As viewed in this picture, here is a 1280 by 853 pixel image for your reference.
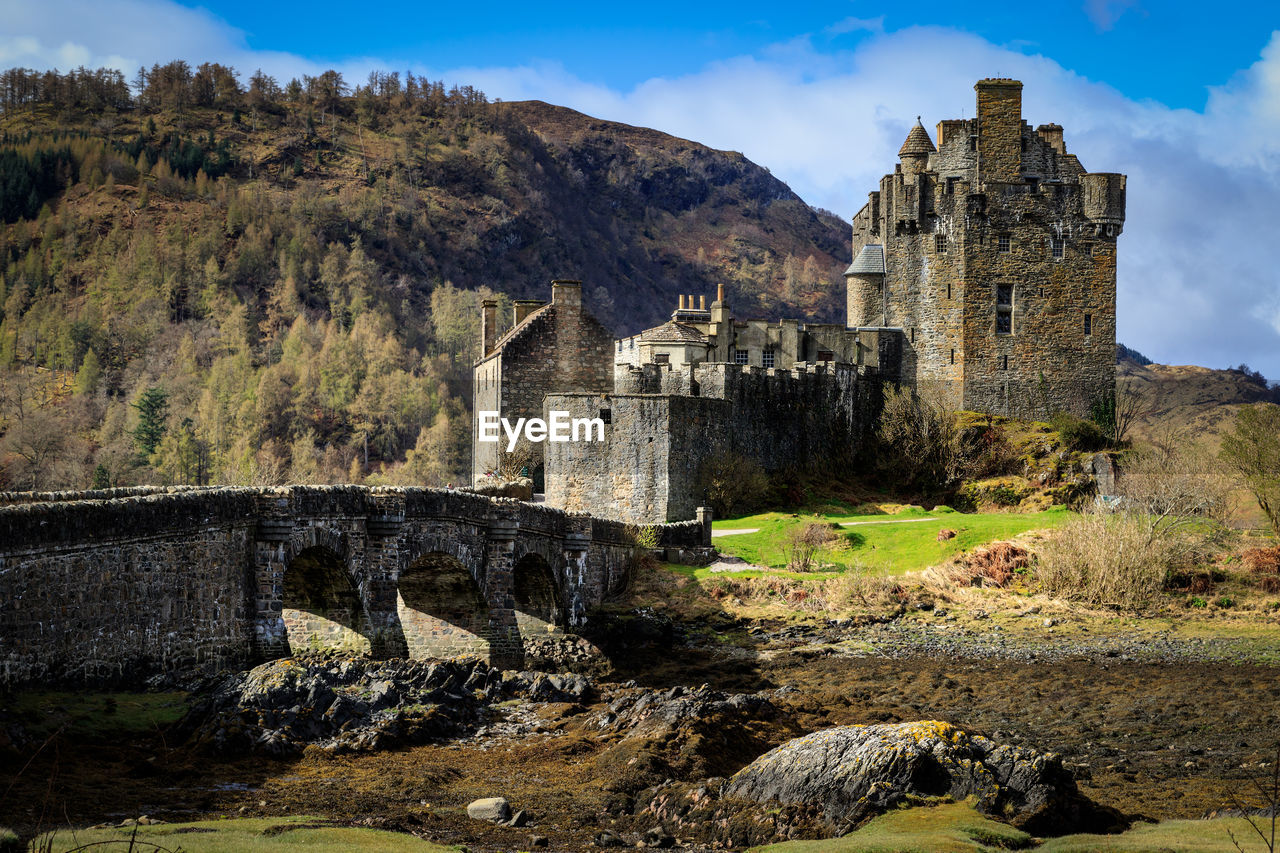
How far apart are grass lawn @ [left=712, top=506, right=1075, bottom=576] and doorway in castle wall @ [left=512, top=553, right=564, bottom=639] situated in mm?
9297

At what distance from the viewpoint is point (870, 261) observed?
64.9 metres

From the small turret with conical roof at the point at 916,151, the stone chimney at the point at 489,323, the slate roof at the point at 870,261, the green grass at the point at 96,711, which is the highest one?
the small turret with conical roof at the point at 916,151

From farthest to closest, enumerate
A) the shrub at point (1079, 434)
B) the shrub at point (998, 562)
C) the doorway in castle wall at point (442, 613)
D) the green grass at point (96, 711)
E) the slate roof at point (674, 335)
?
the slate roof at point (674, 335), the shrub at point (1079, 434), the shrub at point (998, 562), the doorway in castle wall at point (442, 613), the green grass at point (96, 711)

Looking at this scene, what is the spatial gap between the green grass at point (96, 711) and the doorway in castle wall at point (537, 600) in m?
15.0

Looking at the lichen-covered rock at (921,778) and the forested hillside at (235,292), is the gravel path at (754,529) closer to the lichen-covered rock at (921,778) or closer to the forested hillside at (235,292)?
the lichen-covered rock at (921,778)

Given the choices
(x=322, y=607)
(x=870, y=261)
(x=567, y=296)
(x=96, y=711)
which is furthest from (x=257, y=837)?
(x=870, y=261)

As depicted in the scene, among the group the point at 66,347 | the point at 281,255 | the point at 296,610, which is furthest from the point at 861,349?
the point at 281,255

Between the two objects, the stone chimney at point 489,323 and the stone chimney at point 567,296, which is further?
the stone chimney at point 489,323

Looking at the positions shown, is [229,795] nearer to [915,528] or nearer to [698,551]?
[698,551]

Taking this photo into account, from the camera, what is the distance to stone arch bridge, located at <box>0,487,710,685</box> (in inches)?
814

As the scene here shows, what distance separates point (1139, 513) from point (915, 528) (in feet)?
23.5

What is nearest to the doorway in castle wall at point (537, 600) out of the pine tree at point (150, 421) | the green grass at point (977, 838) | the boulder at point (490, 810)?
the boulder at point (490, 810)

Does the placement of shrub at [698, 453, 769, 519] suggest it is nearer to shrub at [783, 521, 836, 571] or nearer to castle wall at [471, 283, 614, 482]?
shrub at [783, 521, 836, 571]

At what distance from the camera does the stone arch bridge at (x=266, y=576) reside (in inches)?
814
